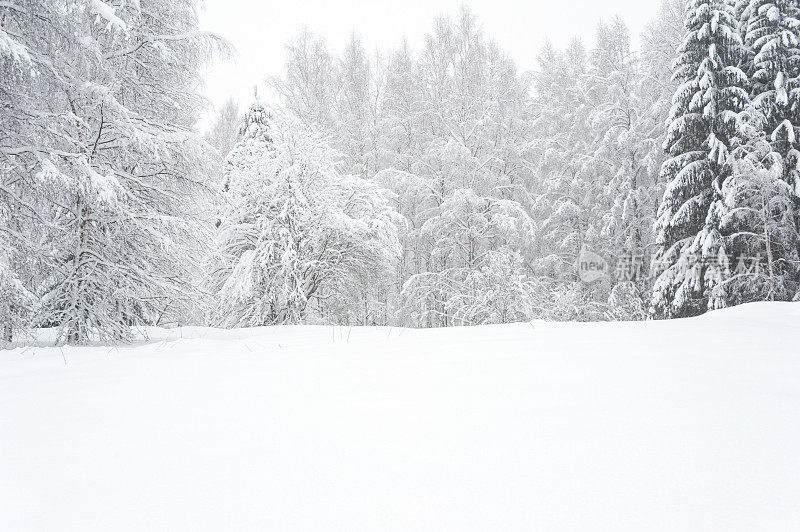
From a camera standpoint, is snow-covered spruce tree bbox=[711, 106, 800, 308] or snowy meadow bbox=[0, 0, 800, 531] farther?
snow-covered spruce tree bbox=[711, 106, 800, 308]

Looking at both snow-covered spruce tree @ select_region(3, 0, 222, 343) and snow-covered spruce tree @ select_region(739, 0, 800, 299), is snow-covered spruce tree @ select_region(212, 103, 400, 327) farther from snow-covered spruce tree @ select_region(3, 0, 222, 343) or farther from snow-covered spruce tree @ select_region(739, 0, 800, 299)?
snow-covered spruce tree @ select_region(739, 0, 800, 299)

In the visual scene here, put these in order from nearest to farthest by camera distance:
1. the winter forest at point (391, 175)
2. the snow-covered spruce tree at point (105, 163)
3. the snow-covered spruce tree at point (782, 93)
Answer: the snow-covered spruce tree at point (105, 163), the winter forest at point (391, 175), the snow-covered spruce tree at point (782, 93)

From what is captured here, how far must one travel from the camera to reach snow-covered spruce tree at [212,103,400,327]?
998 cm

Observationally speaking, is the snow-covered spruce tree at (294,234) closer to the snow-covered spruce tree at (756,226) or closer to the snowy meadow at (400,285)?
the snowy meadow at (400,285)

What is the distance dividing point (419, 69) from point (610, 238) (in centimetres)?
960

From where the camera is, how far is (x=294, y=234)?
10156 mm

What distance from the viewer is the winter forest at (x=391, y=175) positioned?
19.5ft

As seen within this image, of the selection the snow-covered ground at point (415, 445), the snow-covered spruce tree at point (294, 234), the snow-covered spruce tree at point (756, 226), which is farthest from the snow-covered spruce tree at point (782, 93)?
the snow-covered ground at point (415, 445)

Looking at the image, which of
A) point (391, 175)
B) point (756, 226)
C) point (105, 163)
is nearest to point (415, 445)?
point (105, 163)

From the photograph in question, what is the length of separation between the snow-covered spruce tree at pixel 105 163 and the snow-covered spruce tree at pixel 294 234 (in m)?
2.96

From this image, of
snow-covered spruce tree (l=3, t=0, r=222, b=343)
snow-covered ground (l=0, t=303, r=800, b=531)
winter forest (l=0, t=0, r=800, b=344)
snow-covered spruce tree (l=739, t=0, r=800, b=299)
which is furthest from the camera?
snow-covered spruce tree (l=739, t=0, r=800, b=299)

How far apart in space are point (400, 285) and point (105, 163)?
12.2 m

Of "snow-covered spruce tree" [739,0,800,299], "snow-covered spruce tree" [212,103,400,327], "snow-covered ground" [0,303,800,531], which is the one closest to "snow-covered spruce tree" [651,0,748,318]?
"snow-covered spruce tree" [739,0,800,299]

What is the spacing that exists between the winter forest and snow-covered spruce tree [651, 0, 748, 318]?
57 mm
